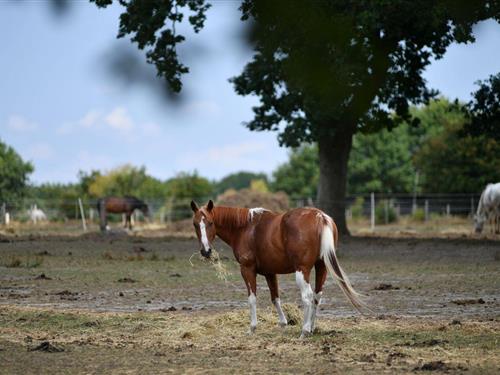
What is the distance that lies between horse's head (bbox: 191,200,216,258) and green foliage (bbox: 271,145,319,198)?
265ft

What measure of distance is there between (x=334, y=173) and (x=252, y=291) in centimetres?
2480

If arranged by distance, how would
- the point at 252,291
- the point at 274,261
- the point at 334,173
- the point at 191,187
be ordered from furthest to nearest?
the point at 191,187, the point at 334,173, the point at 252,291, the point at 274,261

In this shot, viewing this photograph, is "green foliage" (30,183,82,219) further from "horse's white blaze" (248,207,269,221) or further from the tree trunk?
"horse's white blaze" (248,207,269,221)

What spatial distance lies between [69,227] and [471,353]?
41.8 m

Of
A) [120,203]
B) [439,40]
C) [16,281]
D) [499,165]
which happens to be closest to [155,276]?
[16,281]

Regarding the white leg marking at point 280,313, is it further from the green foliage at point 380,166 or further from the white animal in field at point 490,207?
the green foliage at point 380,166

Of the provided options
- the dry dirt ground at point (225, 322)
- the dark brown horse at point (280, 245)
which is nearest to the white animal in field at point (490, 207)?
the dry dirt ground at point (225, 322)

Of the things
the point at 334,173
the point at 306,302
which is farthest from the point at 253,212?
the point at 334,173

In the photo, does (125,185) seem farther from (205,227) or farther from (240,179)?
(240,179)

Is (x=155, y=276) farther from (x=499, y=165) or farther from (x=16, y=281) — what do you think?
(x=499, y=165)

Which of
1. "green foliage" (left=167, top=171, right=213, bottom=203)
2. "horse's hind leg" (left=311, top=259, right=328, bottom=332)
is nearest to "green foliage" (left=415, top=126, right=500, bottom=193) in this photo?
"green foliage" (left=167, top=171, right=213, bottom=203)

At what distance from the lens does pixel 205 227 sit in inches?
482

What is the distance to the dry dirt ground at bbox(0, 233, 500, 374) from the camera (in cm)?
980

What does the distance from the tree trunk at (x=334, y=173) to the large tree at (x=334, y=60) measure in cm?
4
